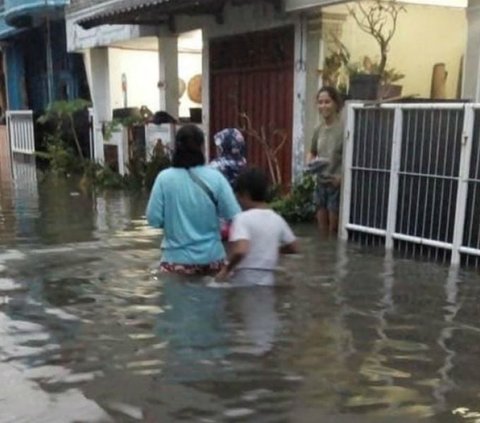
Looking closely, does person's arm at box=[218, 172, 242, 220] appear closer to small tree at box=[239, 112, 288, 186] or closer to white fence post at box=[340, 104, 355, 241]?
white fence post at box=[340, 104, 355, 241]

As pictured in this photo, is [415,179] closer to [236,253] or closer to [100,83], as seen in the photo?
[236,253]

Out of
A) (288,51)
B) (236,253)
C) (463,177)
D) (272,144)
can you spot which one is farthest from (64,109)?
(236,253)

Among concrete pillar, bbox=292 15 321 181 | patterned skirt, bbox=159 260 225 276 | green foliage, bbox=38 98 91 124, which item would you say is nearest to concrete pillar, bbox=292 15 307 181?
concrete pillar, bbox=292 15 321 181

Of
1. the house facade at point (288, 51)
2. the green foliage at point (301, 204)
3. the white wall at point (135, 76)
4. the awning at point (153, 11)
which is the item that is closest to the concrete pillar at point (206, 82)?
the house facade at point (288, 51)

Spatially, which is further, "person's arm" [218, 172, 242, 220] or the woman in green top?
the woman in green top

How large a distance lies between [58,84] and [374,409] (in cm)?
2040

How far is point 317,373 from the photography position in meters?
3.97

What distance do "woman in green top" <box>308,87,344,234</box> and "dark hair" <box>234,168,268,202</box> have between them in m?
3.19

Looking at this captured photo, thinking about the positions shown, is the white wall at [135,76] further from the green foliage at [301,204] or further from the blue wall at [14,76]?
the green foliage at [301,204]

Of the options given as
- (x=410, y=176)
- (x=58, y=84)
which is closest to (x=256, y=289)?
(x=410, y=176)

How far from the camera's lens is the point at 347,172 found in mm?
8102

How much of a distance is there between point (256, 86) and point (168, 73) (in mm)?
3796

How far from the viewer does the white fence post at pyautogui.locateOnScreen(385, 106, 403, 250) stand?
7520 mm

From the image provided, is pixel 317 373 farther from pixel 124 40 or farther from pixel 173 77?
pixel 124 40
